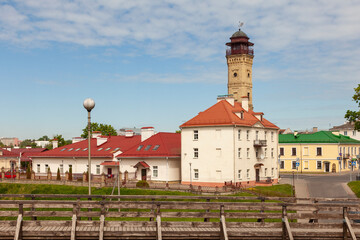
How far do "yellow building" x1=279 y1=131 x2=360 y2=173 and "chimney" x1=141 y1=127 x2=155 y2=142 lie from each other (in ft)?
101

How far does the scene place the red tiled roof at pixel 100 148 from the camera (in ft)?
207

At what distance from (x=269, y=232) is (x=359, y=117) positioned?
37312mm

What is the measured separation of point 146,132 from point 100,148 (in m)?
8.05

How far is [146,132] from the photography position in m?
62.9

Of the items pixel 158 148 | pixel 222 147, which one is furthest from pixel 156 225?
pixel 158 148

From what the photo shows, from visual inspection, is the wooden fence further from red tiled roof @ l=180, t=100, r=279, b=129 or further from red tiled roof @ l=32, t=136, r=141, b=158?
red tiled roof @ l=32, t=136, r=141, b=158

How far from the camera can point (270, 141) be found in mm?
61719

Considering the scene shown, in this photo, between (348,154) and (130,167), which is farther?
(348,154)

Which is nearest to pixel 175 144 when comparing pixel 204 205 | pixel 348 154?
pixel 348 154

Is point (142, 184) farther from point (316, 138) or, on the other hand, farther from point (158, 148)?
point (316, 138)

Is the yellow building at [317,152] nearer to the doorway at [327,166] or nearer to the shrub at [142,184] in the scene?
the doorway at [327,166]

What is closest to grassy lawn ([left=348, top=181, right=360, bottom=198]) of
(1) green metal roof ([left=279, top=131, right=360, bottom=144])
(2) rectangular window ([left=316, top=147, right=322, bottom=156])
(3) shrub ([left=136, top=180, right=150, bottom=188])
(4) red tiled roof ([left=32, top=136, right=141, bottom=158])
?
(3) shrub ([left=136, top=180, right=150, bottom=188])

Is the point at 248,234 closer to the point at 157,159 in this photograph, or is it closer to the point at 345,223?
the point at 345,223

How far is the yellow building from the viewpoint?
79562 millimetres
